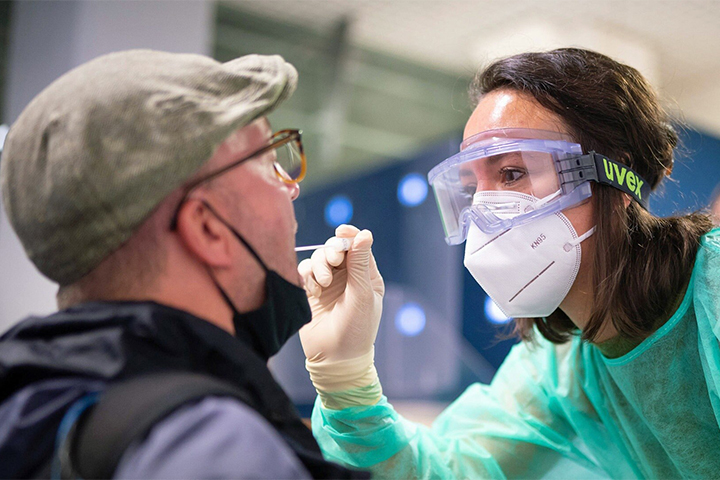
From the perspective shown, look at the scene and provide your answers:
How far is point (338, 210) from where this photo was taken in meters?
3.73

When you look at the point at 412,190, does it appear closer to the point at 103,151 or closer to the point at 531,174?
the point at 531,174

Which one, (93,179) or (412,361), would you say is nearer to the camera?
(93,179)

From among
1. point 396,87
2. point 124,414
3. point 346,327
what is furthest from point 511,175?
point 396,87

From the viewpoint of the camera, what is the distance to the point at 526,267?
1.42 metres

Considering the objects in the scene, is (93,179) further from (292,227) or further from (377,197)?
(377,197)

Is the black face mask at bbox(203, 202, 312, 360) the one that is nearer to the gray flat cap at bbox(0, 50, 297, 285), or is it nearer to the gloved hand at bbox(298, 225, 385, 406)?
the gray flat cap at bbox(0, 50, 297, 285)

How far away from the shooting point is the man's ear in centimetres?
86

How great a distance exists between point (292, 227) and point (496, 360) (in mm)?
2602

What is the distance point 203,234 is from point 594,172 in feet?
2.86

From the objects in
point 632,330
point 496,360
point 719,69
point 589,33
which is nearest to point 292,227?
point 632,330

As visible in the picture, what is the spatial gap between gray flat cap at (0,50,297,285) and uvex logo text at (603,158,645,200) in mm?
847

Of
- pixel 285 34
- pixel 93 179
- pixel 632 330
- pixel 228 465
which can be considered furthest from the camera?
pixel 285 34

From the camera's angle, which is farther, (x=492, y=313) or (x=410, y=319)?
(x=410, y=319)

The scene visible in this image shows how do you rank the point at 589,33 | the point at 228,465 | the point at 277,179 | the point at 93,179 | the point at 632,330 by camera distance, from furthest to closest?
1. the point at 589,33
2. the point at 632,330
3. the point at 277,179
4. the point at 93,179
5. the point at 228,465
